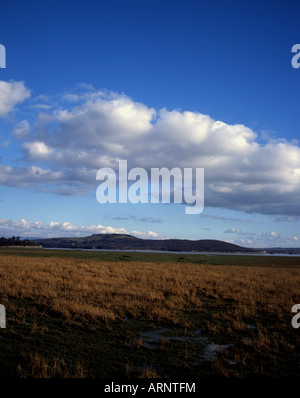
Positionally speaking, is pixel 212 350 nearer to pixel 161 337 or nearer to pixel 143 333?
pixel 161 337

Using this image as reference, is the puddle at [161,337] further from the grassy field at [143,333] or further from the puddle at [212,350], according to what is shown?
the puddle at [212,350]

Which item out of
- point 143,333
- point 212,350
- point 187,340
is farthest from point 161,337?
point 212,350

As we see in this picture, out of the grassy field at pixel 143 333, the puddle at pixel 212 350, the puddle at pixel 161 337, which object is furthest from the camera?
the puddle at pixel 161 337

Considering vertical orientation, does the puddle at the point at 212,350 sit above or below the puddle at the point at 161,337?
above

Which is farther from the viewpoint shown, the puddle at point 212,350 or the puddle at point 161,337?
the puddle at point 161,337

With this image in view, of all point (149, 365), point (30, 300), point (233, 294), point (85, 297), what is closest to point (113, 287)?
point (85, 297)

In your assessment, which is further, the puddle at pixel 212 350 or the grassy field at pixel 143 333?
the puddle at pixel 212 350

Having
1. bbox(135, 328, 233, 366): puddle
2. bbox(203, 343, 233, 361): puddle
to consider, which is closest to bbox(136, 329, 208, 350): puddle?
bbox(135, 328, 233, 366): puddle

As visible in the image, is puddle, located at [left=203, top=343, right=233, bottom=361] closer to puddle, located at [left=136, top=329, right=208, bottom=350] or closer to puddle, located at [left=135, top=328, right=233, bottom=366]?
puddle, located at [left=135, top=328, right=233, bottom=366]

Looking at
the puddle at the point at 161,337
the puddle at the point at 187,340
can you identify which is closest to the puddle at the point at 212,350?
the puddle at the point at 187,340

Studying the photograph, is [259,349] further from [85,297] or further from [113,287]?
[113,287]

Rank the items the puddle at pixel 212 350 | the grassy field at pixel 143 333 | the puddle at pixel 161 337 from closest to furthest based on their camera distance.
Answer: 1. the grassy field at pixel 143 333
2. the puddle at pixel 212 350
3. the puddle at pixel 161 337

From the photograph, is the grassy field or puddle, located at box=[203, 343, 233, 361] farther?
puddle, located at box=[203, 343, 233, 361]

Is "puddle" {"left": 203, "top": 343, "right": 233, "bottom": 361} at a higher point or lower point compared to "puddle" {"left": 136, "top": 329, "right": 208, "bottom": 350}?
higher
